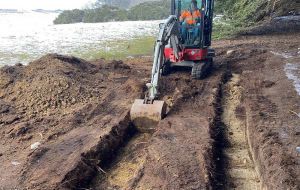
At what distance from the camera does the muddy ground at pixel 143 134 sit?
21.6 feet

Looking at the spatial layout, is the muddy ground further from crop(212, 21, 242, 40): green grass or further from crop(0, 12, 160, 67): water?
crop(212, 21, 242, 40): green grass

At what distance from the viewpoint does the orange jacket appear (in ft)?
39.7

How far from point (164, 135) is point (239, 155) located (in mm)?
1513

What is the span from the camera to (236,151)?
8.02 metres

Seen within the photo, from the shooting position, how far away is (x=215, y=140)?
8.20m

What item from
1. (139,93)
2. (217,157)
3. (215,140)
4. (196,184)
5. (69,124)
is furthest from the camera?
(139,93)

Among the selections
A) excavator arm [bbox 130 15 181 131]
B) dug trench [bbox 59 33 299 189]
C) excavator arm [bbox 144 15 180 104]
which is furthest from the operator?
excavator arm [bbox 130 15 181 131]

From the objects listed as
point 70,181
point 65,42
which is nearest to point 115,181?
point 70,181

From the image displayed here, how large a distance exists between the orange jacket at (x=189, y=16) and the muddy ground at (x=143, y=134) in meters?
1.74

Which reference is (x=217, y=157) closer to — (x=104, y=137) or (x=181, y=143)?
(x=181, y=143)

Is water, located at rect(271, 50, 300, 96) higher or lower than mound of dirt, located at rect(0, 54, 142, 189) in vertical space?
higher

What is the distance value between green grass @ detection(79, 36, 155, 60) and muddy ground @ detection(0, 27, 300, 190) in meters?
4.86

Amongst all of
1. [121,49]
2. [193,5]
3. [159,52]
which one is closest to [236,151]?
[159,52]

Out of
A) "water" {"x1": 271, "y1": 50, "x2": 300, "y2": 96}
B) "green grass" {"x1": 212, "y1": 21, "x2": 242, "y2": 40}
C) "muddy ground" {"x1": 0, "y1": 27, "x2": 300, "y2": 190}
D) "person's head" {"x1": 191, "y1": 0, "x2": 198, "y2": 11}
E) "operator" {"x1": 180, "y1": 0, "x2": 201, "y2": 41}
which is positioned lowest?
"muddy ground" {"x1": 0, "y1": 27, "x2": 300, "y2": 190}
